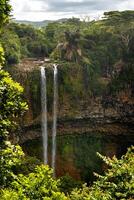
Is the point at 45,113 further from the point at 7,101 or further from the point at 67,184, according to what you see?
the point at 7,101

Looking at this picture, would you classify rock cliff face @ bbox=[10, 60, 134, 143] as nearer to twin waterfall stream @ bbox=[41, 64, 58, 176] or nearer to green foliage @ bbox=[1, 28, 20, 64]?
twin waterfall stream @ bbox=[41, 64, 58, 176]

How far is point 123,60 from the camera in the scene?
133 feet

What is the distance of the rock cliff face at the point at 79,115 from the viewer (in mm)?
37156

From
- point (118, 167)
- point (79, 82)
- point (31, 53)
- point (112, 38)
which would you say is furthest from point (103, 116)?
point (118, 167)

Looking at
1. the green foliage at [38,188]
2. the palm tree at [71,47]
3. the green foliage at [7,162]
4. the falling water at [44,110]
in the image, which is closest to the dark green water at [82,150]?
the falling water at [44,110]

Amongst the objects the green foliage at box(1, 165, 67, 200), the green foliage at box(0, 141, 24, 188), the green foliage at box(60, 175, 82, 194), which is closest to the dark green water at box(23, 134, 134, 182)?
the green foliage at box(60, 175, 82, 194)

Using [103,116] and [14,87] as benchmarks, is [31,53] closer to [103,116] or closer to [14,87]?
[103,116]

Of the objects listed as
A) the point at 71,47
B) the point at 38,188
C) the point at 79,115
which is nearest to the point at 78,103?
the point at 79,115

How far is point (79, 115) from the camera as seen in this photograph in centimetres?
3844

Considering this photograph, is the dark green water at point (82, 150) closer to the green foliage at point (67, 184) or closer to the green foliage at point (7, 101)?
the green foliage at point (67, 184)

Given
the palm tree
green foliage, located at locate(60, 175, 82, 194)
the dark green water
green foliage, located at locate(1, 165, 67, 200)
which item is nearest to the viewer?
green foliage, located at locate(1, 165, 67, 200)

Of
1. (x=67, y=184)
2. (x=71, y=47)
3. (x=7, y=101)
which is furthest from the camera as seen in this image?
(x=71, y=47)

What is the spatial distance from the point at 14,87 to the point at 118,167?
10.9ft

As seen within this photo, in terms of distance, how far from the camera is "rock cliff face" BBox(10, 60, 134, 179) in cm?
3716
